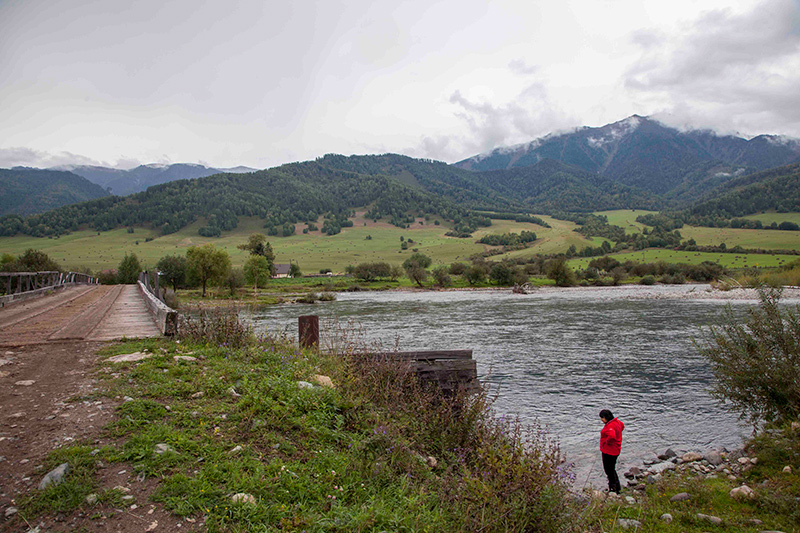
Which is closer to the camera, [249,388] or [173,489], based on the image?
[173,489]

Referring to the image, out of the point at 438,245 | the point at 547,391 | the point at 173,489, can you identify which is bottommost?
the point at 547,391

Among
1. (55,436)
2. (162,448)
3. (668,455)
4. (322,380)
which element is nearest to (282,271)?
(668,455)

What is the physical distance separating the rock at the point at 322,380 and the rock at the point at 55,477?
372cm

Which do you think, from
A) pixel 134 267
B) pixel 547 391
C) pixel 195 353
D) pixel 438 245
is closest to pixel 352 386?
pixel 195 353

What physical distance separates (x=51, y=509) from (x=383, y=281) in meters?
106

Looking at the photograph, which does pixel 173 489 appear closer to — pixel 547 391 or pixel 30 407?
pixel 30 407

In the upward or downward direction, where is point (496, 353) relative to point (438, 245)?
downward

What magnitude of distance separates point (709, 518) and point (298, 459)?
256 inches

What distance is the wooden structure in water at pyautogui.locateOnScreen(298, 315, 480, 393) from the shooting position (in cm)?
963

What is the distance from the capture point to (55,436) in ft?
15.6

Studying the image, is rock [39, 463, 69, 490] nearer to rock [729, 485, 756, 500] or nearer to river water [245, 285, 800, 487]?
river water [245, 285, 800, 487]

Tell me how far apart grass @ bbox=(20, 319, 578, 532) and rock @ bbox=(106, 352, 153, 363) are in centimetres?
30

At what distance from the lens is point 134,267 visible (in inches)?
3620

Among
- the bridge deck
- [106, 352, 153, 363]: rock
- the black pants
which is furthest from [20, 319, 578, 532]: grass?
the black pants
